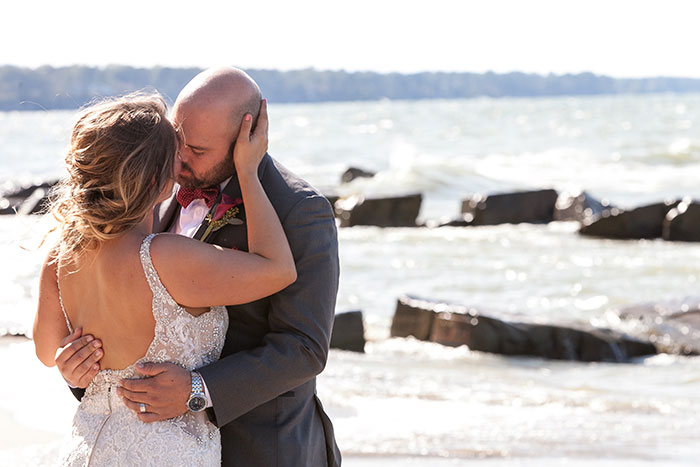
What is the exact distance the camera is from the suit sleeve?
2.50 metres

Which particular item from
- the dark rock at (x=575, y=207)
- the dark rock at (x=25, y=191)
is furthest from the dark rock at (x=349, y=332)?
the dark rock at (x=25, y=191)

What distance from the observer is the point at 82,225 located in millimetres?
2381

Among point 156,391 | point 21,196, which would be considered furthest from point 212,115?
point 21,196

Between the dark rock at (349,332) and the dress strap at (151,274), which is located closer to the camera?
the dress strap at (151,274)

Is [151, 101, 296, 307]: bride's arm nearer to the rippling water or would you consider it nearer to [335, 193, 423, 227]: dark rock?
the rippling water

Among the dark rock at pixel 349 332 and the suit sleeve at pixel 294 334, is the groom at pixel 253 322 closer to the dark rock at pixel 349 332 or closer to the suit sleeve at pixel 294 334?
the suit sleeve at pixel 294 334

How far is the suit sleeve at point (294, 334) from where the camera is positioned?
2.50 meters

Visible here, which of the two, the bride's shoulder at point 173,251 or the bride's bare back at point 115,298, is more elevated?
the bride's shoulder at point 173,251

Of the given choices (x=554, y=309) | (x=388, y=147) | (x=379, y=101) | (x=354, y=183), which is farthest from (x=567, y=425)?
(x=379, y=101)

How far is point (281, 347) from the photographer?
2.53 m

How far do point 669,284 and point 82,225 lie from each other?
433 inches

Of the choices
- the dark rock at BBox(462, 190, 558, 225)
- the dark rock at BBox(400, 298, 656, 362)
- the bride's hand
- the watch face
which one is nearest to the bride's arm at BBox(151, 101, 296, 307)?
the bride's hand

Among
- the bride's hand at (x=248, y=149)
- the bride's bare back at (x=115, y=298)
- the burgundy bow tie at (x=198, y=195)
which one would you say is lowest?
the bride's bare back at (x=115, y=298)

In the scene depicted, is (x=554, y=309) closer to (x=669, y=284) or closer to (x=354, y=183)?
(x=669, y=284)
